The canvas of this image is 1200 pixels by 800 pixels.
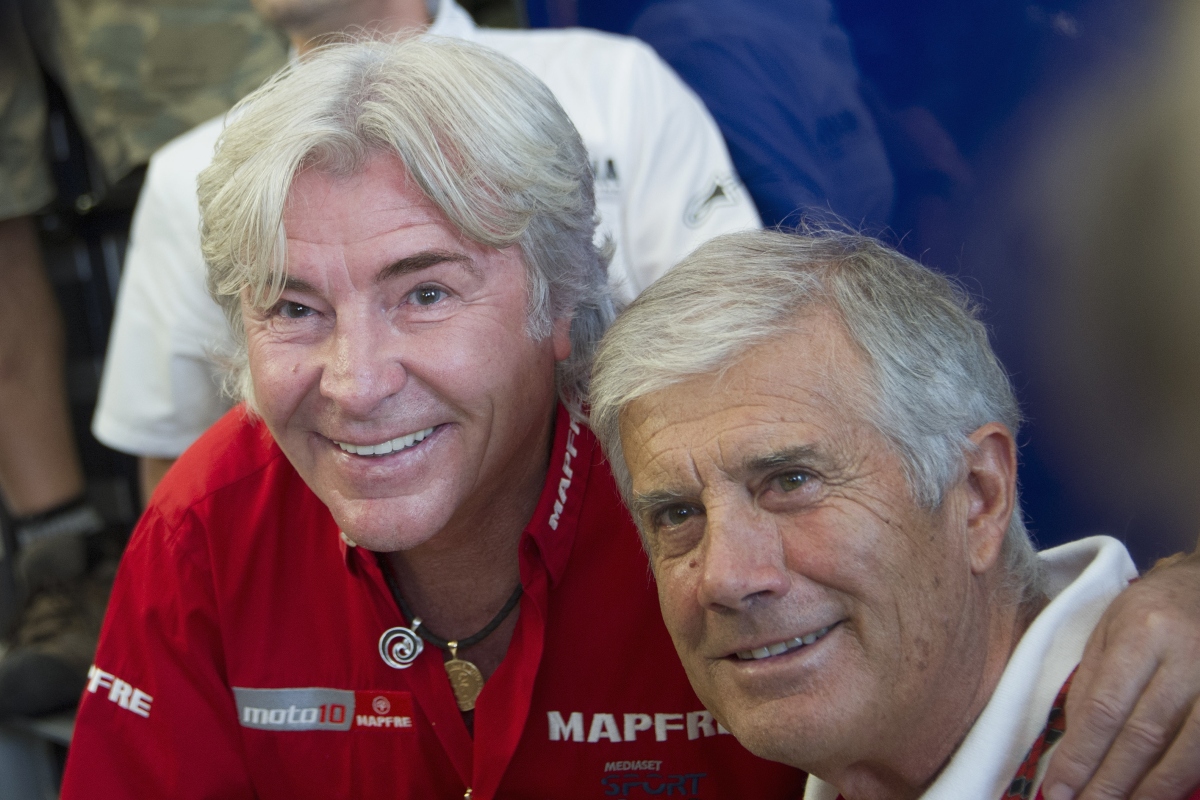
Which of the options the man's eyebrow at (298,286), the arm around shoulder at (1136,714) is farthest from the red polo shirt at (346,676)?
the arm around shoulder at (1136,714)

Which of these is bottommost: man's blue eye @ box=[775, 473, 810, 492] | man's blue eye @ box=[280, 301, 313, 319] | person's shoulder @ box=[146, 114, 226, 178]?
person's shoulder @ box=[146, 114, 226, 178]

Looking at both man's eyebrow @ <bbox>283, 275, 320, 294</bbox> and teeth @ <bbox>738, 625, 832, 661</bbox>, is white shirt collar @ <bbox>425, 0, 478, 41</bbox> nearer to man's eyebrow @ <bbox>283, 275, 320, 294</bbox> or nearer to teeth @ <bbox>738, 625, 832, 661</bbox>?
man's eyebrow @ <bbox>283, 275, 320, 294</bbox>

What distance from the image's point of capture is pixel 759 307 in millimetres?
1466

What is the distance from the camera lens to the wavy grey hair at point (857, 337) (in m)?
1.42

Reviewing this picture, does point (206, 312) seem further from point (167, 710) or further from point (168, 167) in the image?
point (167, 710)

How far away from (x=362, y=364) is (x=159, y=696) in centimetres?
70

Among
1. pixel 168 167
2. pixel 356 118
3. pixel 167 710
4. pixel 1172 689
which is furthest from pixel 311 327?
pixel 168 167

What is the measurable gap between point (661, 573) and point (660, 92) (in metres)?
1.44

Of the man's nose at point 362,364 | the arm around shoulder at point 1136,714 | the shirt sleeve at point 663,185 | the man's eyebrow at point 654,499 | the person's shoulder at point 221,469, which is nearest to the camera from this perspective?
the arm around shoulder at point 1136,714

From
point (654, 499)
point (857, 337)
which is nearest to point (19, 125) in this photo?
point (654, 499)

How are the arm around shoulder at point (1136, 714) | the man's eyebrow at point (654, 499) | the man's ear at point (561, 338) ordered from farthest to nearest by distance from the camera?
the man's ear at point (561, 338), the man's eyebrow at point (654, 499), the arm around shoulder at point (1136, 714)

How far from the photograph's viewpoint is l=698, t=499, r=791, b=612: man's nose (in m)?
1.37

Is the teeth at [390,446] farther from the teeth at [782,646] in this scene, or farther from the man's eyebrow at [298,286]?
the teeth at [782,646]

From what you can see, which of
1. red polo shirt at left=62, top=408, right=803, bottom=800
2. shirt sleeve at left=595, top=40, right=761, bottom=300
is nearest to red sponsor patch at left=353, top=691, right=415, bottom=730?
red polo shirt at left=62, top=408, right=803, bottom=800
